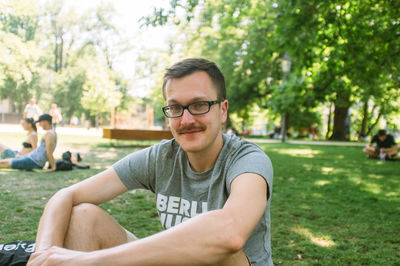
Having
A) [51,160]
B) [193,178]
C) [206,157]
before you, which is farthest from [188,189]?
[51,160]

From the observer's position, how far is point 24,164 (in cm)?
827

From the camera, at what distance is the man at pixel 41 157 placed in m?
8.25

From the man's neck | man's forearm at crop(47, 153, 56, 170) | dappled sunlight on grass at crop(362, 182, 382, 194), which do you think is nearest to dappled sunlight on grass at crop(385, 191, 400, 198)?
dappled sunlight on grass at crop(362, 182, 382, 194)

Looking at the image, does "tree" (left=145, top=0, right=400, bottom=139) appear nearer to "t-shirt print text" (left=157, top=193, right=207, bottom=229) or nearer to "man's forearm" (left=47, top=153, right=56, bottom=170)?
"man's forearm" (left=47, top=153, right=56, bottom=170)

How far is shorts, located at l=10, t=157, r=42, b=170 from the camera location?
8250 millimetres

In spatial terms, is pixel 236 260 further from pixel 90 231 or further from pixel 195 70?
pixel 195 70

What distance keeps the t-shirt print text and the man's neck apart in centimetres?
22

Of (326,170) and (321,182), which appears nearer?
(321,182)

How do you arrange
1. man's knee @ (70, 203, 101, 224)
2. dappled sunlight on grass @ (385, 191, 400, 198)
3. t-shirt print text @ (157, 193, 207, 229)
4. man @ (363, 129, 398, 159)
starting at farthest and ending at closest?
man @ (363, 129, 398, 159), dappled sunlight on grass @ (385, 191, 400, 198), man's knee @ (70, 203, 101, 224), t-shirt print text @ (157, 193, 207, 229)

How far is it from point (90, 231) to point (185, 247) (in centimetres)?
92

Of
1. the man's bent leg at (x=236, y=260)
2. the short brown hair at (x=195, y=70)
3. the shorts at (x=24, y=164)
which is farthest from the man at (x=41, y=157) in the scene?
the man's bent leg at (x=236, y=260)

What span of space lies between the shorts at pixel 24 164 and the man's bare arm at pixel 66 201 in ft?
21.7

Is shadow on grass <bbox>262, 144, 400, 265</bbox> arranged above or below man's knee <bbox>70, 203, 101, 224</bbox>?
below

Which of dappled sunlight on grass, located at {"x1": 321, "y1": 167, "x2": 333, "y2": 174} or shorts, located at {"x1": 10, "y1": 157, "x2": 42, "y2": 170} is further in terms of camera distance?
dappled sunlight on grass, located at {"x1": 321, "y1": 167, "x2": 333, "y2": 174}
